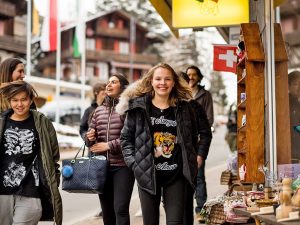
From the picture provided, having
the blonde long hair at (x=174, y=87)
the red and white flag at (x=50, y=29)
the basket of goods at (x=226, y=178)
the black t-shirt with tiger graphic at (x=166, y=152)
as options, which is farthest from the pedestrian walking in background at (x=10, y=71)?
the red and white flag at (x=50, y=29)

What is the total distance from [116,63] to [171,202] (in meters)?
69.6

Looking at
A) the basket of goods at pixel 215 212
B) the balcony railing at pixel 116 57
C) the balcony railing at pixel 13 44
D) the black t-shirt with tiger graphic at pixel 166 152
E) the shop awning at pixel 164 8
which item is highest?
the balcony railing at pixel 116 57

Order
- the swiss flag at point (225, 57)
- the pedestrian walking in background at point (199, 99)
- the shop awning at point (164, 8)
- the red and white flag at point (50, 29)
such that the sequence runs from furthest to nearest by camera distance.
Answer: the red and white flag at point (50, 29)
the swiss flag at point (225, 57)
the shop awning at point (164, 8)
the pedestrian walking in background at point (199, 99)

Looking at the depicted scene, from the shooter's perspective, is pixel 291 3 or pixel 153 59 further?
pixel 153 59

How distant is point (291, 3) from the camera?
35.7 m

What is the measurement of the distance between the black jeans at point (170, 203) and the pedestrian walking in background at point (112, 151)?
94cm

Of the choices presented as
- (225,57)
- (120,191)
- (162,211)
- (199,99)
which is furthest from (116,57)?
(120,191)

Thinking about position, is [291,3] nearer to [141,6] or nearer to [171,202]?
[171,202]

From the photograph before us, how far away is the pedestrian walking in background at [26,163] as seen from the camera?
5332 millimetres

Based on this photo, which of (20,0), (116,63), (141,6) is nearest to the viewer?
(20,0)

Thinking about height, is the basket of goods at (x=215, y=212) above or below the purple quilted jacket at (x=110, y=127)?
below

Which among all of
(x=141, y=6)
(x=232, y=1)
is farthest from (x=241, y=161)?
(x=141, y=6)

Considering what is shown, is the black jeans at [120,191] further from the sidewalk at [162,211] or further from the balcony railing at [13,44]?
the balcony railing at [13,44]

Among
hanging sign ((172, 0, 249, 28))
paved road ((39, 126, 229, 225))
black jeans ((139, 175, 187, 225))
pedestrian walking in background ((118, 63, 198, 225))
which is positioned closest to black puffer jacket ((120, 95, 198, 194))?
pedestrian walking in background ((118, 63, 198, 225))
